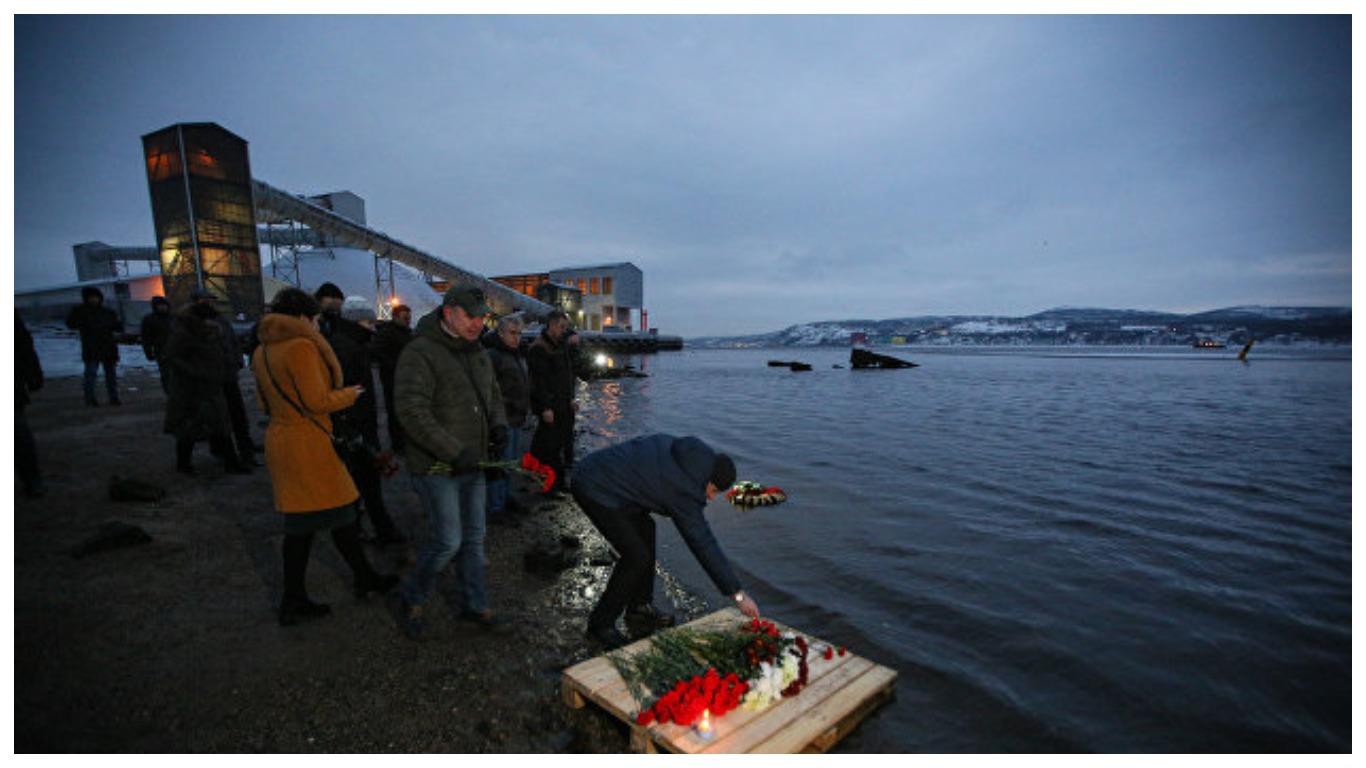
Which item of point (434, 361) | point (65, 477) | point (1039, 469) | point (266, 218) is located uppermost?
point (266, 218)

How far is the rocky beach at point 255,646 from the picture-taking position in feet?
9.39

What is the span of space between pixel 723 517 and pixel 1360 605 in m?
5.73

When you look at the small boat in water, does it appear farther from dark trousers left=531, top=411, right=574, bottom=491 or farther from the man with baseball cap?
the man with baseball cap

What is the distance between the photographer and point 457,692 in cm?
320

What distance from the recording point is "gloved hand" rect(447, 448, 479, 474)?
3312 millimetres

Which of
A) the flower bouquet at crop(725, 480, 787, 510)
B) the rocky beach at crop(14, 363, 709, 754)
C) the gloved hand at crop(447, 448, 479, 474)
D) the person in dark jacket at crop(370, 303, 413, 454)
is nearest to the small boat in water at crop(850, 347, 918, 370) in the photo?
the flower bouquet at crop(725, 480, 787, 510)

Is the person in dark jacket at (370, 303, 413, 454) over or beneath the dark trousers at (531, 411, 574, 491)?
over

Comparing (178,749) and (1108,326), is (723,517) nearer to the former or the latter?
(178,749)

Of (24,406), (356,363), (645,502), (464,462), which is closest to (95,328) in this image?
(24,406)

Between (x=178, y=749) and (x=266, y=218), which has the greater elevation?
(x=266, y=218)

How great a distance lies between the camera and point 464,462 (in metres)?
3.32

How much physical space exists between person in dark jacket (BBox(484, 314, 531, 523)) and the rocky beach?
0.38 m

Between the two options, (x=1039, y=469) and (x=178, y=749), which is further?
(x=1039, y=469)

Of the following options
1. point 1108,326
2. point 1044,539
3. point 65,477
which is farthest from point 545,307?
point 1108,326
